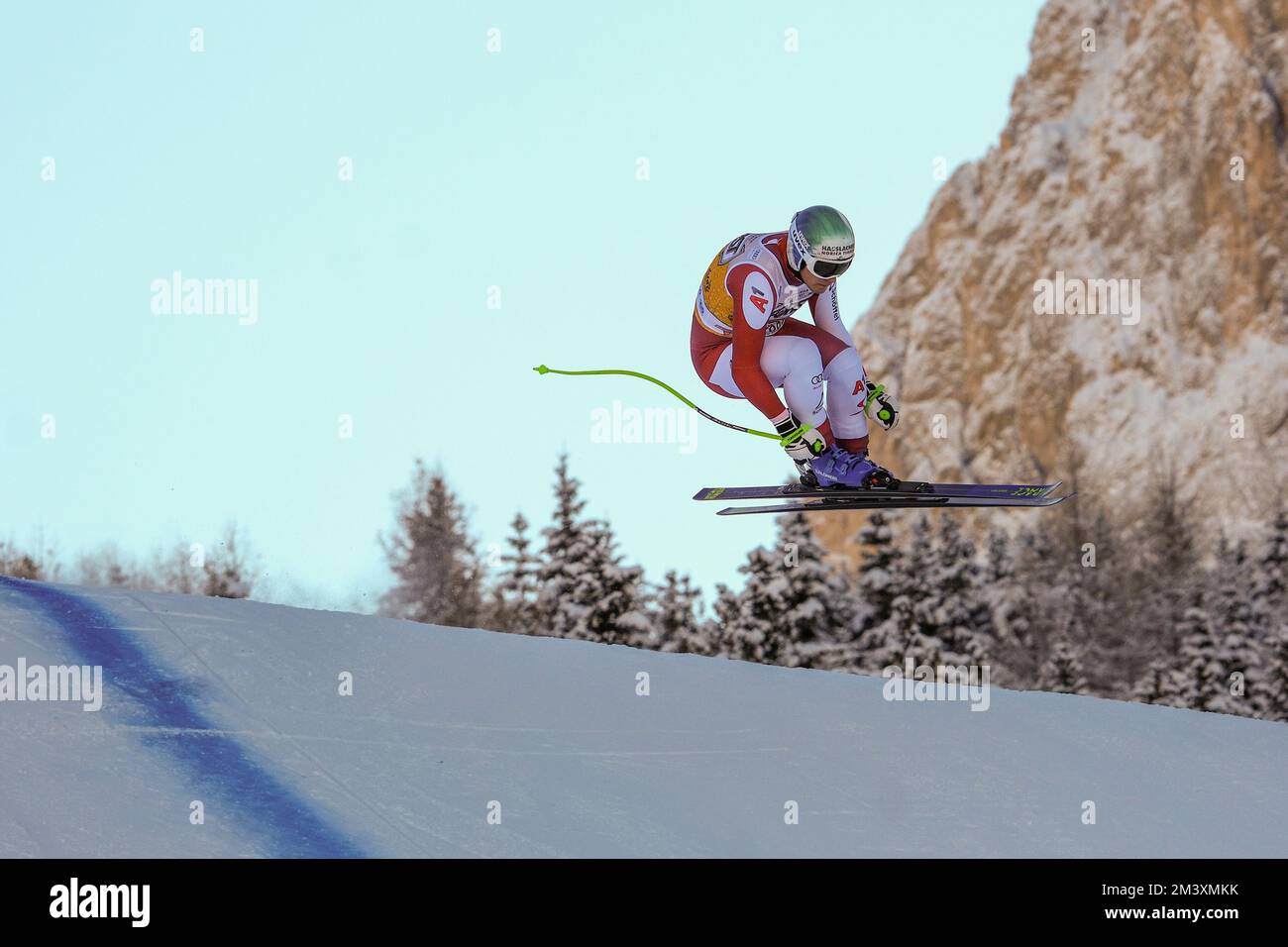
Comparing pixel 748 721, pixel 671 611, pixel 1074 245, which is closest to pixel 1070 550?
pixel 671 611

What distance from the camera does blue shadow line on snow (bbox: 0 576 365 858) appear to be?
729cm

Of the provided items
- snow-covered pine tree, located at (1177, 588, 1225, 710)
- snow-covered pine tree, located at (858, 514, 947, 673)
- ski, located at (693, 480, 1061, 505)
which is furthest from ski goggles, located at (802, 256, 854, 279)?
snow-covered pine tree, located at (1177, 588, 1225, 710)

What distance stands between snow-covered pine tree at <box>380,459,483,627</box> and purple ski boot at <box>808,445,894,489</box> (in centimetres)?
3296

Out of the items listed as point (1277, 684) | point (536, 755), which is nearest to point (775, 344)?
point (536, 755)

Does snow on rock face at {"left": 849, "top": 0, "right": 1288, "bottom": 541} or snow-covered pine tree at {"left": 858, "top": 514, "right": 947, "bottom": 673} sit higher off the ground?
snow on rock face at {"left": 849, "top": 0, "right": 1288, "bottom": 541}

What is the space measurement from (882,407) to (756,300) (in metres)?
0.85

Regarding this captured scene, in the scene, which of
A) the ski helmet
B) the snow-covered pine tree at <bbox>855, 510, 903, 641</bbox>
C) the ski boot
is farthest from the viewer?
the snow-covered pine tree at <bbox>855, 510, 903, 641</bbox>

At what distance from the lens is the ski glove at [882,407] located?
30.5 feet

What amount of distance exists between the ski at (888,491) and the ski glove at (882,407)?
0.31m

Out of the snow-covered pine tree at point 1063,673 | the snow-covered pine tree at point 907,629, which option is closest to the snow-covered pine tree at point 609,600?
the snow-covered pine tree at point 907,629

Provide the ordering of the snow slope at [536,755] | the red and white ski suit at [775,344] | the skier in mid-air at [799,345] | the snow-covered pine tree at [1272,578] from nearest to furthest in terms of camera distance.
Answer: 1. the snow slope at [536,755]
2. the skier in mid-air at [799,345]
3. the red and white ski suit at [775,344]
4. the snow-covered pine tree at [1272,578]

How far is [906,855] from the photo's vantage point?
7773 mm

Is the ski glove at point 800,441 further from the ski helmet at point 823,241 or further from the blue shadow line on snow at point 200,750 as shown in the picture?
the blue shadow line on snow at point 200,750

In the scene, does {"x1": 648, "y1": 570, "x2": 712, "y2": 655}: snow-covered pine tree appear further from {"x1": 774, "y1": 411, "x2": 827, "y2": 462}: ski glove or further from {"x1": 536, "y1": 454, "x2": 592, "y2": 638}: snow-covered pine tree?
{"x1": 774, "y1": 411, "x2": 827, "y2": 462}: ski glove
